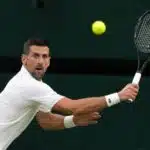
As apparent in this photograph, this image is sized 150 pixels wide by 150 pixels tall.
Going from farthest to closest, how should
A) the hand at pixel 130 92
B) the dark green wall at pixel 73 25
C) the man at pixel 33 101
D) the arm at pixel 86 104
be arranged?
1. the dark green wall at pixel 73 25
2. the man at pixel 33 101
3. the arm at pixel 86 104
4. the hand at pixel 130 92

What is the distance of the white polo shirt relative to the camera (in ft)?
19.3

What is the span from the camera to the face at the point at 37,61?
6.02 metres

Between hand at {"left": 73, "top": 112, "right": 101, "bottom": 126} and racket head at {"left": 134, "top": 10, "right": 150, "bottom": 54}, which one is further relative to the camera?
racket head at {"left": 134, "top": 10, "right": 150, "bottom": 54}

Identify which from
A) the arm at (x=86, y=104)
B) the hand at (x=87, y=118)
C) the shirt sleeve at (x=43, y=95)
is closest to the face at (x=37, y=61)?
the shirt sleeve at (x=43, y=95)

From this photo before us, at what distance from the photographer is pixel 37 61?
19.9 feet

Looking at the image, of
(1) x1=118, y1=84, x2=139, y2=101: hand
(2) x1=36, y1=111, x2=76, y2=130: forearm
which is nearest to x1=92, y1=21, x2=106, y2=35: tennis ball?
(2) x1=36, y1=111, x2=76, y2=130: forearm

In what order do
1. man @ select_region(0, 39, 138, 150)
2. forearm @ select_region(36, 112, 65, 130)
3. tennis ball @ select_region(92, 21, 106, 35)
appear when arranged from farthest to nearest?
tennis ball @ select_region(92, 21, 106, 35) → forearm @ select_region(36, 112, 65, 130) → man @ select_region(0, 39, 138, 150)

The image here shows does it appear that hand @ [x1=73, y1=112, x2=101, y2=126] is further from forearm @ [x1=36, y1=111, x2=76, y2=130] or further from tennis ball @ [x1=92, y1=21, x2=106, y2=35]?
tennis ball @ [x1=92, y1=21, x2=106, y2=35]

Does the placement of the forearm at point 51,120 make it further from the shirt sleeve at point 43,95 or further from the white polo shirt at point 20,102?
the shirt sleeve at point 43,95

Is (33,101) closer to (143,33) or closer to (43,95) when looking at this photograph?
(43,95)

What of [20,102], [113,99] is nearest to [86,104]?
[113,99]

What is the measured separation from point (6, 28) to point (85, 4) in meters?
0.91

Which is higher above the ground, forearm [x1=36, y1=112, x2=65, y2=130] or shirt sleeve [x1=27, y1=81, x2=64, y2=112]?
shirt sleeve [x1=27, y1=81, x2=64, y2=112]

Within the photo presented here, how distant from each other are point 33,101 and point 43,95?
0.51 feet
